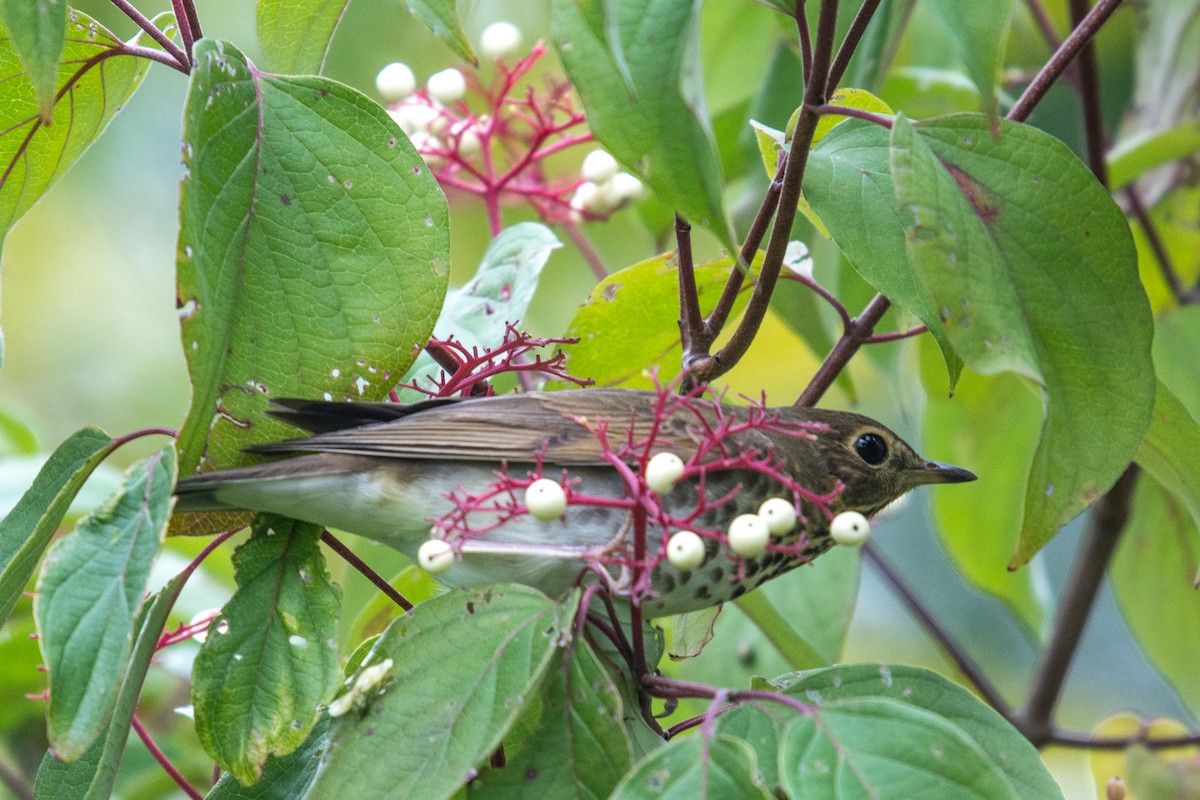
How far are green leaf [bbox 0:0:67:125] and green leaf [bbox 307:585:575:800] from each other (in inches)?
27.7

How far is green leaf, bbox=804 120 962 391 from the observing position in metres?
1.64

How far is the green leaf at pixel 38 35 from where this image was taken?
1.35m

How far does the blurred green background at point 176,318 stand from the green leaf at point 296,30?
2.16 m

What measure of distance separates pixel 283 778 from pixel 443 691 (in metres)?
0.43

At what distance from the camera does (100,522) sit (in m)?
1.43

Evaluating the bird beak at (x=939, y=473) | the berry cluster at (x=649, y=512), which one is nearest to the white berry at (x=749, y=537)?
the berry cluster at (x=649, y=512)

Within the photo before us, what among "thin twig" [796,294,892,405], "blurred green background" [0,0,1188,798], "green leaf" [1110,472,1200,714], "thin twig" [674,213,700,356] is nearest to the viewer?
"thin twig" [674,213,700,356]

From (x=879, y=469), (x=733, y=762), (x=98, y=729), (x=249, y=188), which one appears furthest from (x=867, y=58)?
(x=98, y=729)

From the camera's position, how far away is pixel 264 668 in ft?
5.31

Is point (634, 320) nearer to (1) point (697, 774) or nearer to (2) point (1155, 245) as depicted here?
(1) point (697, 774)

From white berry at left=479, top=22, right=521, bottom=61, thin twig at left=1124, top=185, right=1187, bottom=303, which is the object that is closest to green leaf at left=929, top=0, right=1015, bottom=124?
white berry at left=479, top=22, right=521, bottom=61

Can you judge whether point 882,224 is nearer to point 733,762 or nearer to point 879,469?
point 733,762

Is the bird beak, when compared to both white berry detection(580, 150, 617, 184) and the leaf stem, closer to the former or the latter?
white berry detection(580, 150, 617, 184)

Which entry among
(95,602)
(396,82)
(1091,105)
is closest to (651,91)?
(95,602)
